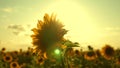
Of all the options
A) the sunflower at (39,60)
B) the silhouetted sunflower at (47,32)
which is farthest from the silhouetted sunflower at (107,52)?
the silhouetted sunflower at (47,32)

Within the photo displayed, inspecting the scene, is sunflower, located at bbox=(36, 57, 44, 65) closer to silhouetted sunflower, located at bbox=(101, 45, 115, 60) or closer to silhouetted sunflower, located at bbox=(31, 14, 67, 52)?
silhouetted sunflower, located at bbox=(101, 45, 115, 60)

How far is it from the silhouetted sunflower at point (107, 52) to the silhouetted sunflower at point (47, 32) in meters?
7.35

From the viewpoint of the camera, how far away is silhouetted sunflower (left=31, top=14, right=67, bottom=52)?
407 cm

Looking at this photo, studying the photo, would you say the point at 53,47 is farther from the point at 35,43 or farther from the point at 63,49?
the point at 35,43

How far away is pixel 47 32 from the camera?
4.17 meters

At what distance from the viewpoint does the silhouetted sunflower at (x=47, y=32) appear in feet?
13.3

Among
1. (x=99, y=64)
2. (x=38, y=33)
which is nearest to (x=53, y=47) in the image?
(x=38, y=33)

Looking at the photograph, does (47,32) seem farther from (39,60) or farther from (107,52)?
(39,60)

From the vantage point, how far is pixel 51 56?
380cm

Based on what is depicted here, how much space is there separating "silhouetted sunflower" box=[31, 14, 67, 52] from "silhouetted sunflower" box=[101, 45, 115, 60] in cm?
735

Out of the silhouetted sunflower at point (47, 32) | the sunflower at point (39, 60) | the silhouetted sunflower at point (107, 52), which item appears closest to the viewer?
the silhouetted sunflower at point (47, 32)

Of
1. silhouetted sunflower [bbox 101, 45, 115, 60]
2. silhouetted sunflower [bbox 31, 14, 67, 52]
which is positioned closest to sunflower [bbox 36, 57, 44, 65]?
silhouetted sunflower [bbox 101, 45, 115, 60]

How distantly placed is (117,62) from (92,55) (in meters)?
2.93

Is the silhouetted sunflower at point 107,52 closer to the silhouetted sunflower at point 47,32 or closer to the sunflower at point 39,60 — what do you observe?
the sunflower at point 39,60
